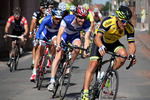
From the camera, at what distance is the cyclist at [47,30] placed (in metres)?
8.80

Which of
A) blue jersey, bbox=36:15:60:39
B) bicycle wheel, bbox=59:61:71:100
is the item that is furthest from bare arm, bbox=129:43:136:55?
blue jersey, bbox=36:15:60:39

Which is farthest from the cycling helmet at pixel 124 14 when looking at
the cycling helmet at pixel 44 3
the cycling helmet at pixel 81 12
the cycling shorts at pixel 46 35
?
the cycling helmet at pixel 44 3

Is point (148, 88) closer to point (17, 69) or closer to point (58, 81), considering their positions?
point (58, 81)

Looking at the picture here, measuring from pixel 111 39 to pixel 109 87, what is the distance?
97 centimetres

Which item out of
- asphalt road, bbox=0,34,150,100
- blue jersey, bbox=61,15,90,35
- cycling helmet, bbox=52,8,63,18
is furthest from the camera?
cycling helmet, bbox=52,8,63,18

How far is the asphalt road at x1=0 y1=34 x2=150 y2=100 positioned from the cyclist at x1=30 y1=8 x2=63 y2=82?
61 centimetres

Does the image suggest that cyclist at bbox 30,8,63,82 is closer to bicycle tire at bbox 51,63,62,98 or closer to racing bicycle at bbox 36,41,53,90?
racing bicycle at bbox 36,41,53,90

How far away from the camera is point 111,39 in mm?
6914

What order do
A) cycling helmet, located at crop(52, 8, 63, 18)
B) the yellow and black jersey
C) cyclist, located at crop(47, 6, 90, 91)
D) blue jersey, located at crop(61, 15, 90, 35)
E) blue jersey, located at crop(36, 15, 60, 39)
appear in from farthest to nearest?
blue jersey, located at crop(36, 15, 60, 39)
cycling helmet, located at crop(52, 8, 63, 18)
blue jersey, located at crop(61, 15, 90, 35)
cyclist, located at crop(47, 6, 90, 91)
the yellow and black jersey

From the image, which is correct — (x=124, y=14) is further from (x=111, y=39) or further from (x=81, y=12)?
(x=81, y=12)

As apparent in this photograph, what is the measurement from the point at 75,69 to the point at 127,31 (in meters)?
5.80

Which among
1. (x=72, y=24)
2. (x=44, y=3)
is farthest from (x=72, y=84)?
(x=44, y=3)

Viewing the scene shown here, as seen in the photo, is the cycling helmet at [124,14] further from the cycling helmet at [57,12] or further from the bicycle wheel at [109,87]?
the cycling helmet at [57,12]

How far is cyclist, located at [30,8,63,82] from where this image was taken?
880 cm
